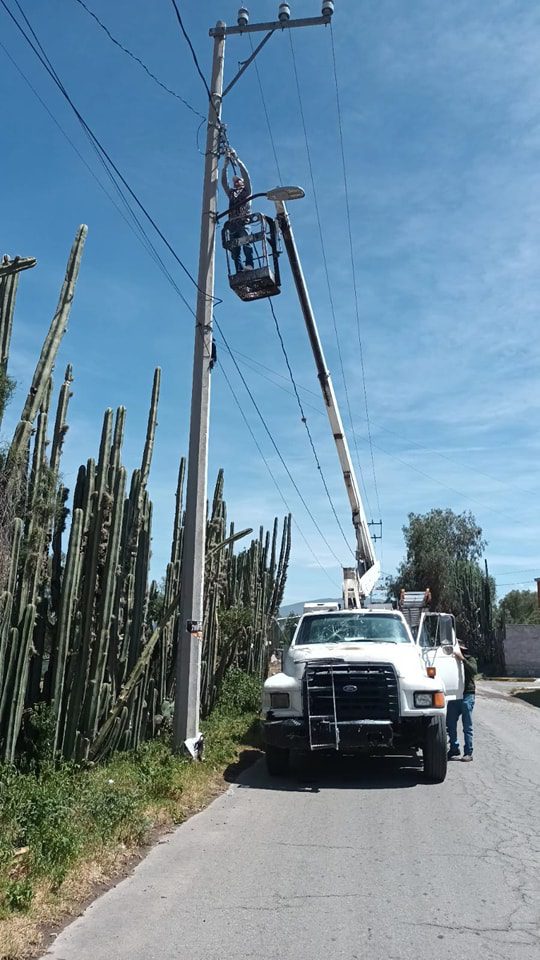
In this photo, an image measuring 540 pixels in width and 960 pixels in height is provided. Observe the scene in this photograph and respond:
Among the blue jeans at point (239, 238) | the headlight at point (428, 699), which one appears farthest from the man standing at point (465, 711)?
the blue jeans at point (239, 238)

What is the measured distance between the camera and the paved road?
13.9ft

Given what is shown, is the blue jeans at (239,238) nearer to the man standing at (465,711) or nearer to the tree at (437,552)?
the man standing at (465,711)

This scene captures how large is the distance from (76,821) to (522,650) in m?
41.6

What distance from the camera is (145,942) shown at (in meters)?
4.25

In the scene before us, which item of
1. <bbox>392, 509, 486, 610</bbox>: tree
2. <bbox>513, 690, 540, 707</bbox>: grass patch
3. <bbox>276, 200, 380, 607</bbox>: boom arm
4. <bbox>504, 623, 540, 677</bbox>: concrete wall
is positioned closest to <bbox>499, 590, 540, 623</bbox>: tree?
<bbox>392, 509, 486, 610</bbox>: tree

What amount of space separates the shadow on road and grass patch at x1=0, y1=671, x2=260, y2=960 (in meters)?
0.47

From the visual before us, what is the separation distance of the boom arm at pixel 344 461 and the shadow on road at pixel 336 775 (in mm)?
4976

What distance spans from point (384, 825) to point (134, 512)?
504cm

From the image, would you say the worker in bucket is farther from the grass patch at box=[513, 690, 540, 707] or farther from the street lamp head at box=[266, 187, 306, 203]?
the grass patch at box=[513, 690, 540, 707]

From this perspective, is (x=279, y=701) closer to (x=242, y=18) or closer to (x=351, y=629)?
(x=351, y=629)

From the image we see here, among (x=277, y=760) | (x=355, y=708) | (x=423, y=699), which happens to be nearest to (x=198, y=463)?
(x=355, y=708)

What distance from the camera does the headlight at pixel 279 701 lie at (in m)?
9.30

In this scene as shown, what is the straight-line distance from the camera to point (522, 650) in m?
43.9

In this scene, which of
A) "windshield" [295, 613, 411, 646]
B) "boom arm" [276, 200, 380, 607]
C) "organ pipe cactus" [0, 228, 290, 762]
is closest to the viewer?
"organ pipe cactus" [0, 228, 290, 762]
